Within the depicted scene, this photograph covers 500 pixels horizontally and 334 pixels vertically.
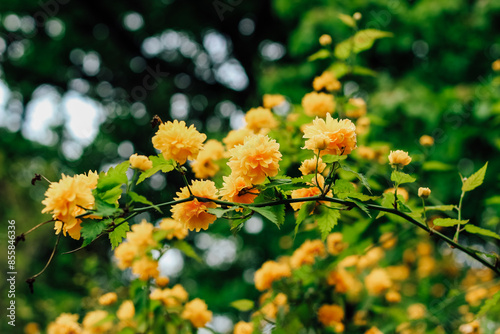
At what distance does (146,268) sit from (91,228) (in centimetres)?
82

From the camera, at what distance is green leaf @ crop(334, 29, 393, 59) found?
178cm

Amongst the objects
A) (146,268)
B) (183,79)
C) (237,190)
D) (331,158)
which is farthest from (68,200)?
(183,79)

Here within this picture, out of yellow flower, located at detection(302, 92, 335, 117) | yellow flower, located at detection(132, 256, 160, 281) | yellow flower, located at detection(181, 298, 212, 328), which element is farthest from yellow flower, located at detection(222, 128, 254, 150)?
yellow flower, located at detection(181, 298, 212, 328)

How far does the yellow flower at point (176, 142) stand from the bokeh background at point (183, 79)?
2448 mm

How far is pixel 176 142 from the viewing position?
105cm

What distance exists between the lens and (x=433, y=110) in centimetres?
303

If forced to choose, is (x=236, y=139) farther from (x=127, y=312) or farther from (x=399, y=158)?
(x=127, y=312)

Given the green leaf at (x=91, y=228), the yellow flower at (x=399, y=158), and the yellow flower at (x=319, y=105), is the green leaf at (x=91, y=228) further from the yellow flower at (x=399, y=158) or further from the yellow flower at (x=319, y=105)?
the yellow flower at (x=319, y=105)

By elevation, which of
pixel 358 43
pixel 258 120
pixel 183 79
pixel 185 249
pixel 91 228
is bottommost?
pixel 183 79

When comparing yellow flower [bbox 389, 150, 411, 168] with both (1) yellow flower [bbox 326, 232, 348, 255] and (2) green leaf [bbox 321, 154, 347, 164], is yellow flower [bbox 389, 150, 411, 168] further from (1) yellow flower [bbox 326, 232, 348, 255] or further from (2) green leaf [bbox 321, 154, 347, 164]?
(1) yellow flower [bbox 326, 232, 348, 255]

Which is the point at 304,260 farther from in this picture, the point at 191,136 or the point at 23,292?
the point at 23,292

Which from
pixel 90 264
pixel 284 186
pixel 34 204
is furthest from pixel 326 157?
pixel 34 204

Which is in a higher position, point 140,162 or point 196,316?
point 140,162

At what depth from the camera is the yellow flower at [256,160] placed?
3.33 feet
